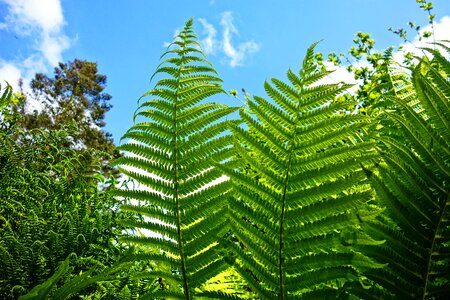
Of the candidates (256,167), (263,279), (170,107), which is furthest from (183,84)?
(263,279)

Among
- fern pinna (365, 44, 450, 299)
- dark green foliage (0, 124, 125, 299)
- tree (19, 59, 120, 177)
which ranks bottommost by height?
fern pinna (365, 44, 450, 299)

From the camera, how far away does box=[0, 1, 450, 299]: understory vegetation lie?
2.04ft

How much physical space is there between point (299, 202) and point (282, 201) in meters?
0.03

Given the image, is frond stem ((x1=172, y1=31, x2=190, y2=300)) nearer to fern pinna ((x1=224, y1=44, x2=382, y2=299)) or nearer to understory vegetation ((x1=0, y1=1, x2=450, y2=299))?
understory vegetation ((x1=0, y1=1, x2=450, y2=299))

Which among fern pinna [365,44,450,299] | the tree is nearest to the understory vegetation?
fern pinna [365,44,450,299]

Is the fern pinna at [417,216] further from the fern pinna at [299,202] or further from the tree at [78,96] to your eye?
the tree at [78,96]

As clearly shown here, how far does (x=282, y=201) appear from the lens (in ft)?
2.34

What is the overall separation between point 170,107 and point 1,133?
0.79 metres

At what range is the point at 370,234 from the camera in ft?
2.14

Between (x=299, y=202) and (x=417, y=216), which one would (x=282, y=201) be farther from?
(x=417, y=216)

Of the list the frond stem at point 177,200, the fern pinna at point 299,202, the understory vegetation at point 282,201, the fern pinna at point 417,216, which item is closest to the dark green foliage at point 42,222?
the understory vegetation at point 282,201

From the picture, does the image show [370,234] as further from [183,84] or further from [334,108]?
[183,84]

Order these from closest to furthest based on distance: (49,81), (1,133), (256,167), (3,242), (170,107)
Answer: (256,167) → (170,107) → (3,242) → (1,133) → (49,81)

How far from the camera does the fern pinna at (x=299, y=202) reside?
67cm
